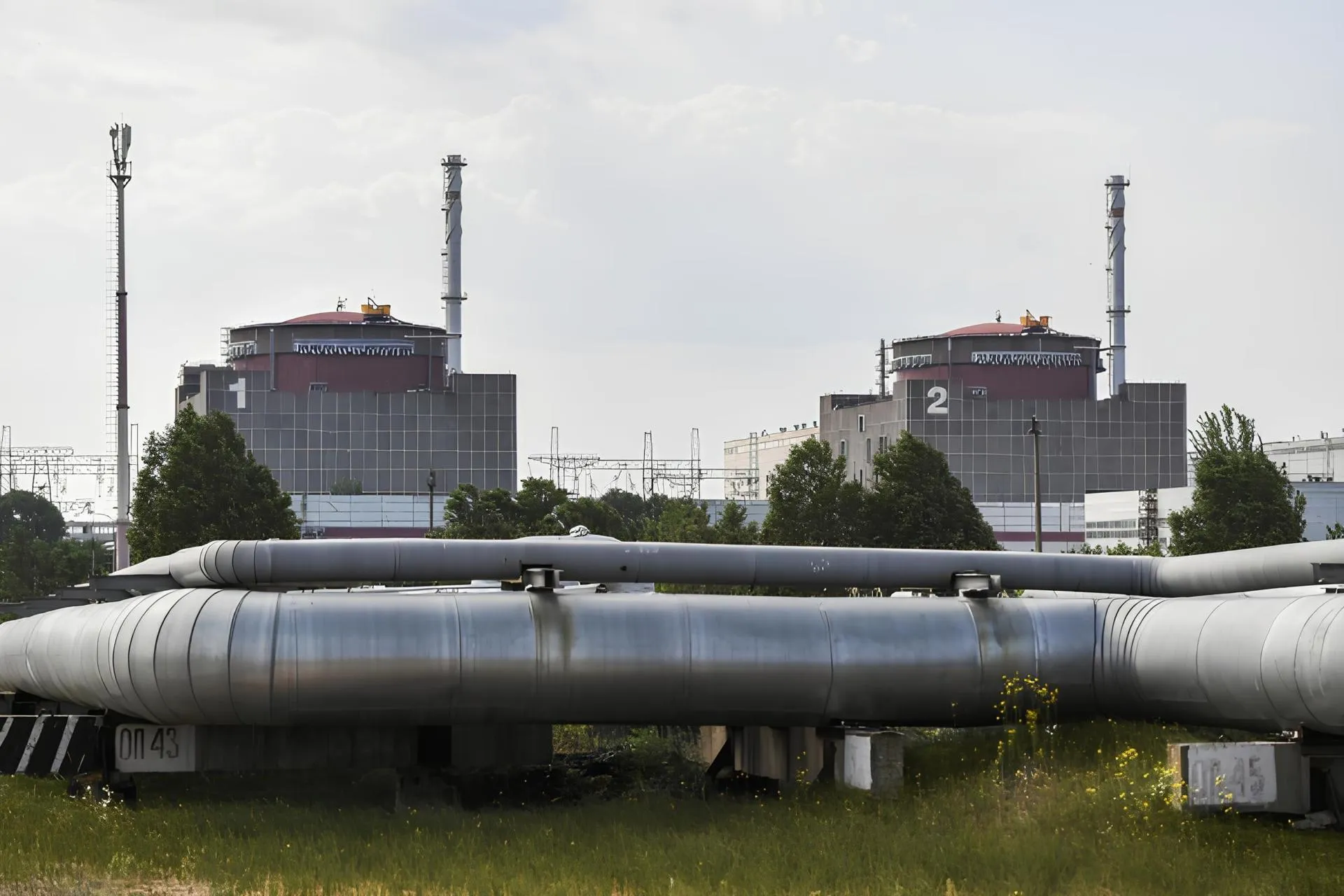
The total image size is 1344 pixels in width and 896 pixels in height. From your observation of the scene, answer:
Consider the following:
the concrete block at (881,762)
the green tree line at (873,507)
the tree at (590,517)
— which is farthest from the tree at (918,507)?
the concrete block at (881,762)

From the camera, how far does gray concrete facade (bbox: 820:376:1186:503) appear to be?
416ft

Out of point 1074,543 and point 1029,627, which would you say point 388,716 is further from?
point 1074,543

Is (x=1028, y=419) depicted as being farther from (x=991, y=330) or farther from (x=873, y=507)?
(x=873, y=507)

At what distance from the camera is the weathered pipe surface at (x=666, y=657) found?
15.2 metres

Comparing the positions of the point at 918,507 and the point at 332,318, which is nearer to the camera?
the point at 918,507

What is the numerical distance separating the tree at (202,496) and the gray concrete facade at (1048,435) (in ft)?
253

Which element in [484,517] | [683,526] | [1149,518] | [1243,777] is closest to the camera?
[1243,777]

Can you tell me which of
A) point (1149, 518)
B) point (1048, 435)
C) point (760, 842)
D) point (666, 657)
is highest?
point (1048, 435)

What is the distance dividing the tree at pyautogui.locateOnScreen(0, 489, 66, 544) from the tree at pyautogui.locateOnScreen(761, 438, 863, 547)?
98.4 meters

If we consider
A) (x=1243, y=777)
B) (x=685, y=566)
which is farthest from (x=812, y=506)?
(x=1243, y=777)

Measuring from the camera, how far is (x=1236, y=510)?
51312mm

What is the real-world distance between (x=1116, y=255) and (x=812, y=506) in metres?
71.0

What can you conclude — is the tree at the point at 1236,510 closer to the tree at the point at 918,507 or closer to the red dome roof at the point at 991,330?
the tree at the point at 918,507

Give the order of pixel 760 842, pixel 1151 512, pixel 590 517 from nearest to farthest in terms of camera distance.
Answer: pixel 760 842, pixel 590 517, pixel 1151 512
